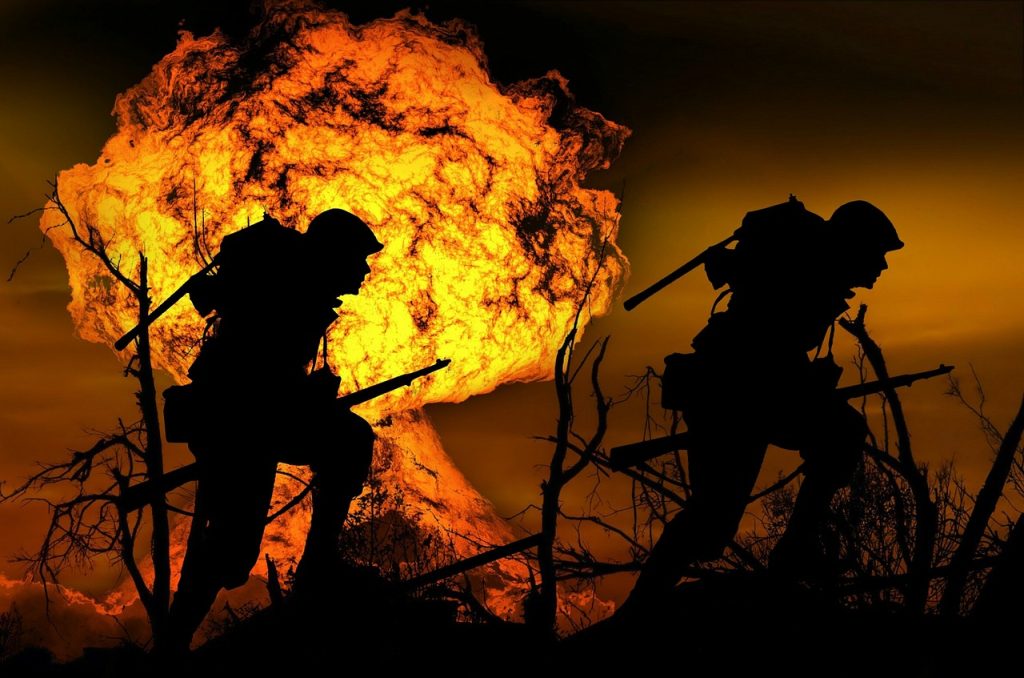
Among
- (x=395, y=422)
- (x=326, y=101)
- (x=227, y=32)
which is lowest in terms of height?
(x=395, y=422)

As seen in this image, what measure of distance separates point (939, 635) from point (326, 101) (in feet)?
94.8

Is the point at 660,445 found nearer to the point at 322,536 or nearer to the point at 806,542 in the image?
the point at 806,542

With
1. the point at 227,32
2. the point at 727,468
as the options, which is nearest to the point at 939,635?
the point at 727,468

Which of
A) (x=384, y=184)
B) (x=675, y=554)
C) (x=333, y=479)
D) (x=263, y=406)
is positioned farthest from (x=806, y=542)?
(x=384, y=184)

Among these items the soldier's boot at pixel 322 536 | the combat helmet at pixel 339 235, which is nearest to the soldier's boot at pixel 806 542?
the soldier's boot at pixel 322 536

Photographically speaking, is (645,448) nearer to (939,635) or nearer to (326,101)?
(939,635)

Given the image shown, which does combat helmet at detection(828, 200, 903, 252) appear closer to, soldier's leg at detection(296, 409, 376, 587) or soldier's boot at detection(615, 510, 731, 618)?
soldier's boot at detection(615, 510, 731, 618)

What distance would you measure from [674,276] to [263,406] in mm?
2871

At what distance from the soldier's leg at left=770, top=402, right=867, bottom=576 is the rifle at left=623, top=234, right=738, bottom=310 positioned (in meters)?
1.34

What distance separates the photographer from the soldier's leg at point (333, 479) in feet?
21.6

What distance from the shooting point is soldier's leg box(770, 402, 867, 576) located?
6.15 m

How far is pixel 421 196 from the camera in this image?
1212 inches

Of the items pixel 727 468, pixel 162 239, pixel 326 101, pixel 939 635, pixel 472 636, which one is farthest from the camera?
pixel 326 101

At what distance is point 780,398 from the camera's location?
617cm
